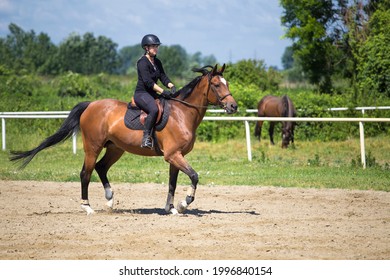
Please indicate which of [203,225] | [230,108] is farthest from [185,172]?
[230,108]

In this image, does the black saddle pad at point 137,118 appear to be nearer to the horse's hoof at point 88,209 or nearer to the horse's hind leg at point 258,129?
the horse's hoof at point 88,209

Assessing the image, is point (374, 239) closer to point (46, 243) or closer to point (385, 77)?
point (46, 243)

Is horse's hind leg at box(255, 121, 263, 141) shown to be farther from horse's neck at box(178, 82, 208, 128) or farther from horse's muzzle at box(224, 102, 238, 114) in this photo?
horse's muzzle at box(224, 102, 238, 114)

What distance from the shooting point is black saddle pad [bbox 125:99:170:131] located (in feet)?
39.4

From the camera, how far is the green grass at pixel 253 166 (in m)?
16.6

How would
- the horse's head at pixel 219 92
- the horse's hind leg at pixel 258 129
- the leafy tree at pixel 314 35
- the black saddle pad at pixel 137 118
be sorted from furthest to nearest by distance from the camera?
the leafy tree at pixel 314 35, the horse's hind leg at pixel 258 129, the black saddle pad at pixel 137 118, the horse's head at pixel 219 92

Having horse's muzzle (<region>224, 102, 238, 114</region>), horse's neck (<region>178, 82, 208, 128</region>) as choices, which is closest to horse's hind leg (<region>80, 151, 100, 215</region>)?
horse's neck (<region>178, 82, 208, 128</region>)

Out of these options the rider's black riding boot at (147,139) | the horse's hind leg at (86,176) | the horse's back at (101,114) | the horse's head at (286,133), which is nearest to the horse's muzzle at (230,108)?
the rider's black riding boot at (147,139)

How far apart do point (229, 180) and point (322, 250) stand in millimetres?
8041

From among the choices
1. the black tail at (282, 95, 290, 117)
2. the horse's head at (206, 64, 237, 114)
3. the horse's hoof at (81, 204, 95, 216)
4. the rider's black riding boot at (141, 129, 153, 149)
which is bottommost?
the horse's hoof at (81, 204, 95, 216)

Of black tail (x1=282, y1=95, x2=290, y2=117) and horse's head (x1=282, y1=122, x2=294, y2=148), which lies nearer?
horse's head (x1=282, y1=122, x2=294, y2=148)

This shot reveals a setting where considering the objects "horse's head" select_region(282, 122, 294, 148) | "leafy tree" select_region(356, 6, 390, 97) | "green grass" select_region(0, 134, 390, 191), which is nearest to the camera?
"green grass" select_region(0, 134, 390, 191)

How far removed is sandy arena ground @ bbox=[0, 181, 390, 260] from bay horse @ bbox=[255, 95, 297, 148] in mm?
9800

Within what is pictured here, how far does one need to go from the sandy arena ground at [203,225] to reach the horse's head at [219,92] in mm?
1846
